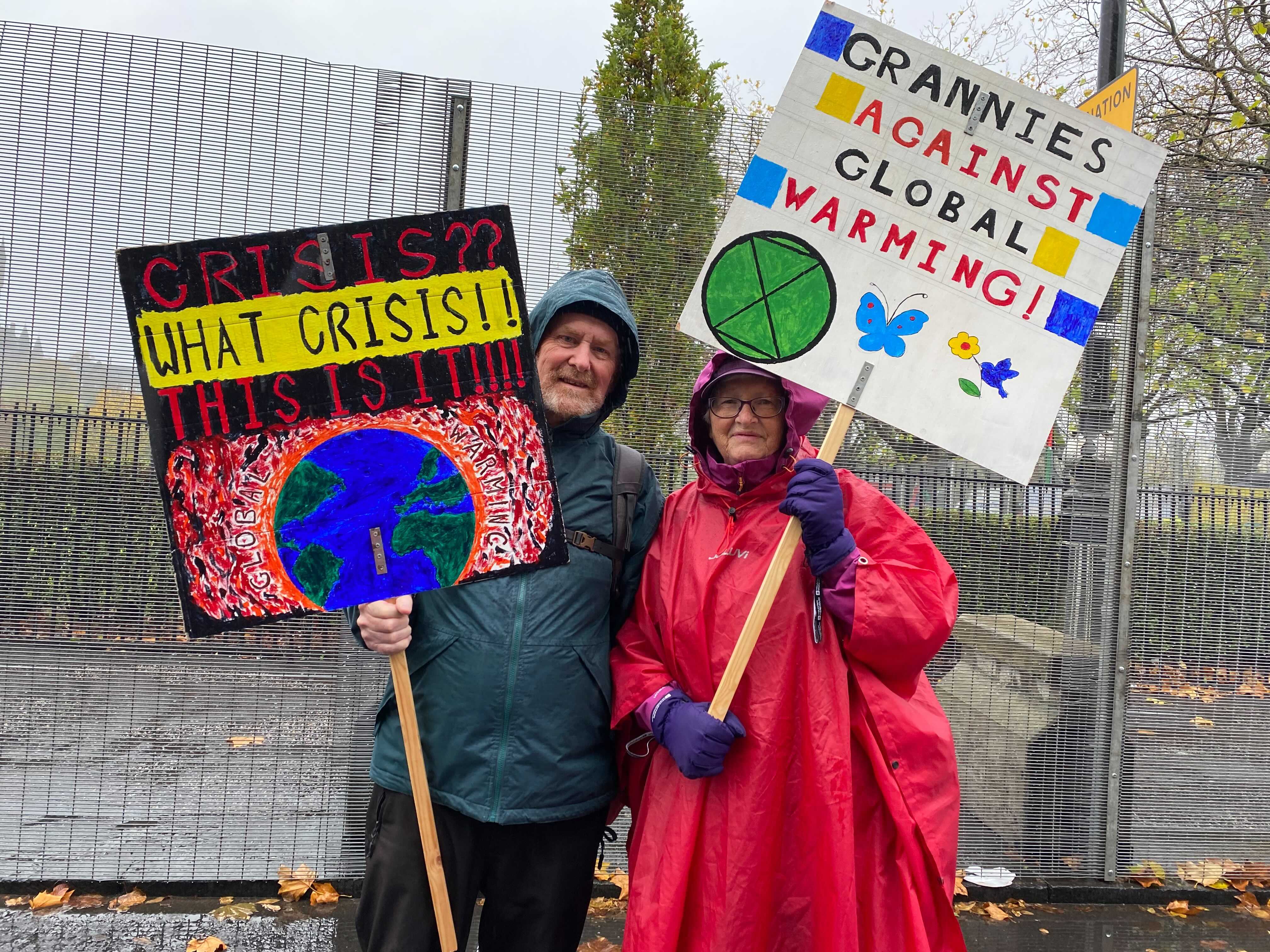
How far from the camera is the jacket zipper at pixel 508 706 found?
2170 millimetres

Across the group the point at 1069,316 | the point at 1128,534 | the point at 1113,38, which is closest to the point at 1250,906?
the point at 1128,534

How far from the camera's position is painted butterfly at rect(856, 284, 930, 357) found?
2.22 metres

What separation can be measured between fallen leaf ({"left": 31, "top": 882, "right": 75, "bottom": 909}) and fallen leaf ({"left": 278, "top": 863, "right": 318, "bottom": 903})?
0.88m

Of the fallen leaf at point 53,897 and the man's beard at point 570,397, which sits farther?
the fallen leaf at point 53,897

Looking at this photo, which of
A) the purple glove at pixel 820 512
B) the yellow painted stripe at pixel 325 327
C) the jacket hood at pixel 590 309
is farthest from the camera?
the jacket hood at pixel 590 309

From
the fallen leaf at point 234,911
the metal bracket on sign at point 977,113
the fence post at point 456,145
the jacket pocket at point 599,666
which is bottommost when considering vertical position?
the fallen leaf at point 234,911

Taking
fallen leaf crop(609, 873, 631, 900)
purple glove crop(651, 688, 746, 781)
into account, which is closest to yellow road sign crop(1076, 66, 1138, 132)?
purple glove crop(651, 688, 746, 781)

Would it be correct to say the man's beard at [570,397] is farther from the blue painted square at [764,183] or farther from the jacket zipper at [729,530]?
the blue painted square at [764,183]

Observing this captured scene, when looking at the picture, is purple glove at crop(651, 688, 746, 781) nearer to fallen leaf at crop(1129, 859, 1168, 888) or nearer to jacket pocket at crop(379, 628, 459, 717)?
jacket pocket at crop(379, 628, 459, 717)

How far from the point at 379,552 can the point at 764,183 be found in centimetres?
131

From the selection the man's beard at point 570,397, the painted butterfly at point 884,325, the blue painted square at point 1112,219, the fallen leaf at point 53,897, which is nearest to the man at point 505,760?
the man's beard at point 570,397

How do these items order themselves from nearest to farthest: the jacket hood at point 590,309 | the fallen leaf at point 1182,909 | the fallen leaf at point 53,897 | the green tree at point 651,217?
the jacket hood at point 590,309, the fallen leaf at point 53,897, the green tree at point 651,217, the fallen leaf at point 1182,909

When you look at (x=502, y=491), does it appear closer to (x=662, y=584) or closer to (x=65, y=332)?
(x=662, y=584)

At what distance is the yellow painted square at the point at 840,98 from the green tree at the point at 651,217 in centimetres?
187
